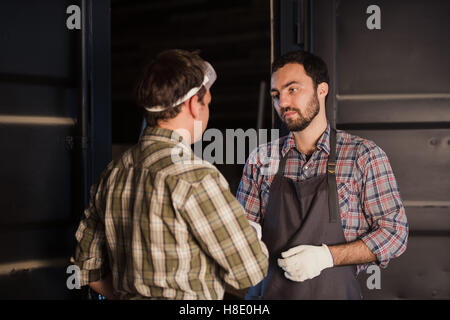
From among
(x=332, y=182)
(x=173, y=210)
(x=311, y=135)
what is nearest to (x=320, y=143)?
(x=311, y=135)

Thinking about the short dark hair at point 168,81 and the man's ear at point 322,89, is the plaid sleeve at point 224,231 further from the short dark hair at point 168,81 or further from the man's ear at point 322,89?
the man's ear at point 322,89

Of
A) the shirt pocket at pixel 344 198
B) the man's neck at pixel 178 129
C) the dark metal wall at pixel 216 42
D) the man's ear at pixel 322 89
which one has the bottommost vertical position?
the shirt pocket at pixel 344 198

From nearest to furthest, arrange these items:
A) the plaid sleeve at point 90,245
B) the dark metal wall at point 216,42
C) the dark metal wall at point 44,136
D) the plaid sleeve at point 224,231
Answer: the plaid sleeve at point 224,231 < the plaid sleeve at point 90,245 < the dark metal wall at point 44,136 < the dark metal wall at point 216,42

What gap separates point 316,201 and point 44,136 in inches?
55.9

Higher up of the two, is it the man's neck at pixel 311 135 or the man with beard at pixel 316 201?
the man's neck at pixel 311 135

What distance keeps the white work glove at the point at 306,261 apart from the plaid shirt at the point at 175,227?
42 centimetres

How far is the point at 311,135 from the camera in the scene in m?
2.04

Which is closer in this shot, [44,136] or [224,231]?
[224,231]

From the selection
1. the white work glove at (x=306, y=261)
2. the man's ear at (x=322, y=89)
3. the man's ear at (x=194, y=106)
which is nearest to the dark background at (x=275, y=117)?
the man's ear at (x=322, y=89)

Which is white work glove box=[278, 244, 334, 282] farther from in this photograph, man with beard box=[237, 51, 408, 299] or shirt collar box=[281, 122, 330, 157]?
shirt collar box=[281, 122, 330, 157]

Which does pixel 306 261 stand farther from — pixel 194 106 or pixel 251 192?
pixel 194 106

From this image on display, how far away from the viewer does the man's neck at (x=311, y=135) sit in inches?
79.9

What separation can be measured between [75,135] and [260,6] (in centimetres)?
298

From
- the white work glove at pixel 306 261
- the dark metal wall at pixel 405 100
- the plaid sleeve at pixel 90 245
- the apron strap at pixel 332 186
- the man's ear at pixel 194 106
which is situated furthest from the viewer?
the dark metal wall at pixel 405 100
